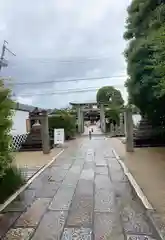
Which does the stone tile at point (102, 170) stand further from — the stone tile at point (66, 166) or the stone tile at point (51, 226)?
the stone tile at point (51, 226)

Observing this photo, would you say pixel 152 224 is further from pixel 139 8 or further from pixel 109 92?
Answer: pixel 109 92

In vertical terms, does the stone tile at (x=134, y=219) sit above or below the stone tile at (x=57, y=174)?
below

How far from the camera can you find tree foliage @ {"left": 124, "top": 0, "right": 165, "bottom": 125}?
13.2 m

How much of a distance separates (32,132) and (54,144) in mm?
1740

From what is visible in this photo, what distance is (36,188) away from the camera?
7.45 meters

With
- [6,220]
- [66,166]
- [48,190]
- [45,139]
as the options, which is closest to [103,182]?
[48,190]

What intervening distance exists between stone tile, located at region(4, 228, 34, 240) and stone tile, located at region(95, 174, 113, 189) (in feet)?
9.81

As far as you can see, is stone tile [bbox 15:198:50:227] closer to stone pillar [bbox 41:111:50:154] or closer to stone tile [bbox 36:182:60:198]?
stone tile [bbox 36:182:60:198]

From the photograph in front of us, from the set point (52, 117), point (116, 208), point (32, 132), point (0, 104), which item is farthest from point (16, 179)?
point (52, 117)

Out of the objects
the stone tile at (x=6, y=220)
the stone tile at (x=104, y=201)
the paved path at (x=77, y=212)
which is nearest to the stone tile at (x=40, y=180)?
the paved path at (x=77, y=212)

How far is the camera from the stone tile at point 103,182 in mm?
7419

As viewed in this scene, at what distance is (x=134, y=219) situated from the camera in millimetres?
4992

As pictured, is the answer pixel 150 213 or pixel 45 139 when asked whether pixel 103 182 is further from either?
pixel 45 139

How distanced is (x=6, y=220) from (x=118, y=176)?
4320 millimetres
